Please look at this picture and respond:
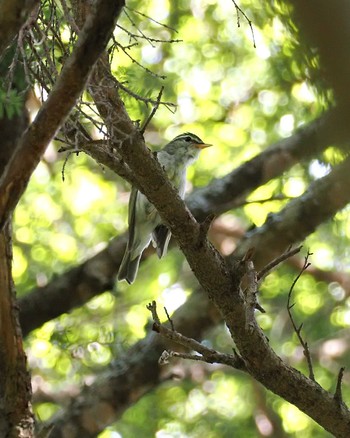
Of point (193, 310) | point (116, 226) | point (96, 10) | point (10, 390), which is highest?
point (116, 226)

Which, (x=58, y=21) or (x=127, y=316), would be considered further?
(x=127, y=316)

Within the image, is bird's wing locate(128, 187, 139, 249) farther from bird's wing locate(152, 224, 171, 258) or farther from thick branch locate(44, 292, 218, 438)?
thick branch locate(44, 292, 218, 438)

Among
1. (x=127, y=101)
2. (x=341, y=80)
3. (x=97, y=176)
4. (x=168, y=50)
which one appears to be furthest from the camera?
(x=97, y=176)

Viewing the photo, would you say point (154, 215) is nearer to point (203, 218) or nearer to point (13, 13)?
point (203, 218)

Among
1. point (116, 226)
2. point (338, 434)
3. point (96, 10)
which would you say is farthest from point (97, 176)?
point (96, 10)

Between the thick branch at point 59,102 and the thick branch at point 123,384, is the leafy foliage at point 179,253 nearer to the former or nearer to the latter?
the thick branch at point 123,384

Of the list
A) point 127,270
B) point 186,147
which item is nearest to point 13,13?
point 127,270

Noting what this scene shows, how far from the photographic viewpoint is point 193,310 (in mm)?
4848

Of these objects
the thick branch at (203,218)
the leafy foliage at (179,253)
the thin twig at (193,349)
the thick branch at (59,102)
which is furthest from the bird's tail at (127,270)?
the thick branch at (59,102)

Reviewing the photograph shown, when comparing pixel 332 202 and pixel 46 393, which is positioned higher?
pixel 46 393

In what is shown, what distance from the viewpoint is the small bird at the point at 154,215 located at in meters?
5.27

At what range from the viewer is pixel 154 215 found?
5.68 m

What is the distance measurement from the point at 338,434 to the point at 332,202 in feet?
7.33

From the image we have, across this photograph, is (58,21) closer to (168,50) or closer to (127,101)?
(127,101)
